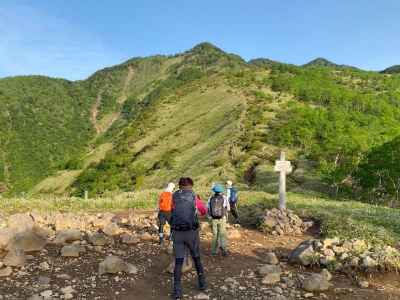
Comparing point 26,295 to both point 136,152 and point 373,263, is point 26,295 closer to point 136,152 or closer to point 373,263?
point 373,263

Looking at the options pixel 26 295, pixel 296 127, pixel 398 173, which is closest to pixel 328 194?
pixel 398 173

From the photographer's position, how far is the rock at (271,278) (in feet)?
31.5

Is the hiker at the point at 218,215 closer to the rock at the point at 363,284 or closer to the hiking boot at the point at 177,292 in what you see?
the hiking boot at the point at 177,292

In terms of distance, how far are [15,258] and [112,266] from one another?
7.40ft

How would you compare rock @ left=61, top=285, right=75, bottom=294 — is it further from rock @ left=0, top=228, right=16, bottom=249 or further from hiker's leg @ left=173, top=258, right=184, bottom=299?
rock @ left=0, top=228, right=16, bottom=249

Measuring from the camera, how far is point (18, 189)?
118 meters

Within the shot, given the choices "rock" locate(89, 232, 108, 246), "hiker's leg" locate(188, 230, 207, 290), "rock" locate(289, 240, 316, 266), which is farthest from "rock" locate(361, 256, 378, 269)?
"rock" locate(89, 232, 108, 246)

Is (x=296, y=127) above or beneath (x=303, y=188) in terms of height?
above

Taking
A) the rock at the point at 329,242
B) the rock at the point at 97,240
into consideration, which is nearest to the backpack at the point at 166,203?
the rock at the point at 97,240

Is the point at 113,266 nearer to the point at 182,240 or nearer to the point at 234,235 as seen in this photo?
the point at 182,240

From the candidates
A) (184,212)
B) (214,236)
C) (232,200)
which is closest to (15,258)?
(184,212)

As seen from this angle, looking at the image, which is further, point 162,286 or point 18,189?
point 18,189

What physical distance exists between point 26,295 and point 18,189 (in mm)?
119589

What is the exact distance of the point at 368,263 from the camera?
10492mm
